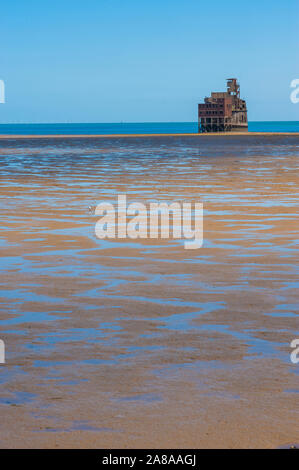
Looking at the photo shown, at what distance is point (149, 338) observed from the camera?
17.0 ft

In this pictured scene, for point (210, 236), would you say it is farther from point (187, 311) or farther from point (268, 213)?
point (187, 311)

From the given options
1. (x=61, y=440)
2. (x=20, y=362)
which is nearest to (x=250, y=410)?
(x=61, y=440)

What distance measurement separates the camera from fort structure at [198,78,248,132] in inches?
4786

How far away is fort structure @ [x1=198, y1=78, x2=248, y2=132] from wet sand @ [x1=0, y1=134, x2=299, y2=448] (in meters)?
113

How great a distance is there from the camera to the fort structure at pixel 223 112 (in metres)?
122

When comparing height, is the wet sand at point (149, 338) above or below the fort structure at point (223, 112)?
below

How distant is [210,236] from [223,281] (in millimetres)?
2878

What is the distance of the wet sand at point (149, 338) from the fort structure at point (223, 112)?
113 m

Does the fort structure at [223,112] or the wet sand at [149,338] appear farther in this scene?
the fort structure at [223,112]

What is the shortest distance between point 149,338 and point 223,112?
11843 cm

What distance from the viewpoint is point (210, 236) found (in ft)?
32.4

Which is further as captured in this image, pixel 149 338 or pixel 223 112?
pixel 223 112

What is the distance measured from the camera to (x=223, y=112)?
396ft

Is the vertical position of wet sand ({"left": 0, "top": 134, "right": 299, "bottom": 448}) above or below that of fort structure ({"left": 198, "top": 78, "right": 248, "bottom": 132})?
below
